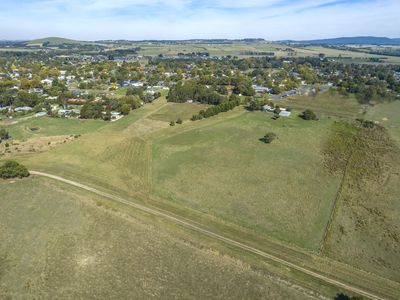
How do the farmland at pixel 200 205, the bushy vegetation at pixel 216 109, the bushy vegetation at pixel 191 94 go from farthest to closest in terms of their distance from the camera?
the bushy vegetation at pixel 191 94, the bushy vegetation at pixel 216 109, the farmland at pixel 200 205

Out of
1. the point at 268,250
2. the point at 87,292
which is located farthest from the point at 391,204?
the point at 87,292

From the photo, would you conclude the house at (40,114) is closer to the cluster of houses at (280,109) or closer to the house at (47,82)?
the house at (47,82)

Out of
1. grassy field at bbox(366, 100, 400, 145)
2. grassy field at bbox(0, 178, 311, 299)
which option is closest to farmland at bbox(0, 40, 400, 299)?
grassy field at bbox(0, 178, 311, 299)

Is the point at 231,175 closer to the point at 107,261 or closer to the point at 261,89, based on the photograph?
the point at 107,261

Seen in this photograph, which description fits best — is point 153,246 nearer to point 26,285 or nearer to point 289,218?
point 26,285

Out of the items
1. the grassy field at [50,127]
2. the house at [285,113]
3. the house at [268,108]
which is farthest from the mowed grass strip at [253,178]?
the grassy field at [50,127]

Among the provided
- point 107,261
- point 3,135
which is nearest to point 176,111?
point 3,135

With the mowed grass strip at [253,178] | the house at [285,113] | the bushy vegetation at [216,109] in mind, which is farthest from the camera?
the house at [285,113]
